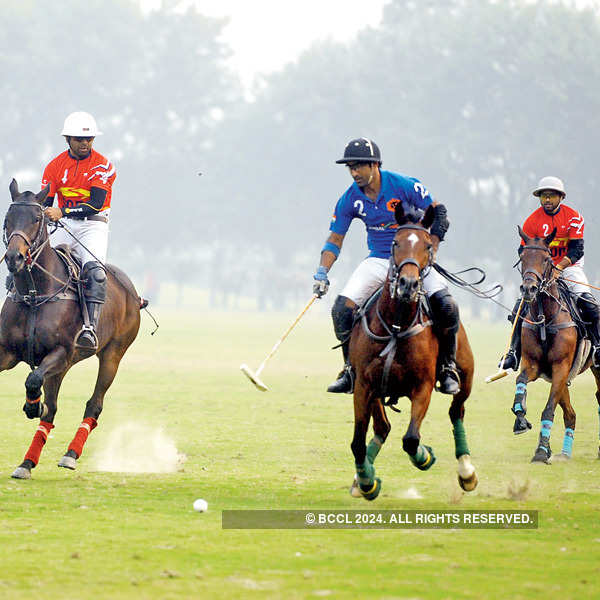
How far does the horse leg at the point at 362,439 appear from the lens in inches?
380

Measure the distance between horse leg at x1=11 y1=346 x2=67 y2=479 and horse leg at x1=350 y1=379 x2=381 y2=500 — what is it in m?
3.02

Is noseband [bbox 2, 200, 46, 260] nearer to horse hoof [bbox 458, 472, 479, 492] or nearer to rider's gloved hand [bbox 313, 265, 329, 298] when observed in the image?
rider's gloved hand [bbox 313, 265, 329, 298]

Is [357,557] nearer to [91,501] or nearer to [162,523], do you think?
[162,523]

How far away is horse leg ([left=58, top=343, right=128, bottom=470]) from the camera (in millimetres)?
11812

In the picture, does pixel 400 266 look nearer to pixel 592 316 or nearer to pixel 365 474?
pixel 365 474

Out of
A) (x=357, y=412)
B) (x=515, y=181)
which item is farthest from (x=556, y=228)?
(x=515, y=181)

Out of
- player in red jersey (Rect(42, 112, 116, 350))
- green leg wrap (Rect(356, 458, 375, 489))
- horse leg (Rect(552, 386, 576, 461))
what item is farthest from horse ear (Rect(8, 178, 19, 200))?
horse leg (Rect(552, 386, 576, 461))

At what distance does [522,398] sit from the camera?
1402 centimetres

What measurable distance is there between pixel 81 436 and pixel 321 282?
10.4ft

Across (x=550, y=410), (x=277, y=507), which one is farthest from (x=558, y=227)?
(x=277, y=507)

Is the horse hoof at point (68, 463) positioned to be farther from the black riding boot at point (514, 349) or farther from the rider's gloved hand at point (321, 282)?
the black riding boot at point (514, 349)

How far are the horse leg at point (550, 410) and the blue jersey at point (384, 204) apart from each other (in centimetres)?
396

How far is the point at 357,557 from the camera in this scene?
25.9 feet

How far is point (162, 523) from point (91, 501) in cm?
127
